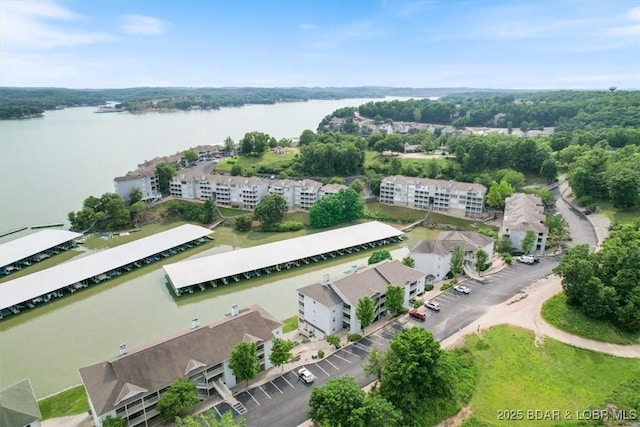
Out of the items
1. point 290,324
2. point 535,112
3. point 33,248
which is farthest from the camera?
point 535,112

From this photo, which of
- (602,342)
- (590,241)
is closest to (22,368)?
(602,342)

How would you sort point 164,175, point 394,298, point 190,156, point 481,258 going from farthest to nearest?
point 190,156 → point 164,175 → point 481,258 → point 394,298

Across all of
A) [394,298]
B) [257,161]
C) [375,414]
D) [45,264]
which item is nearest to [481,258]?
[394,298]

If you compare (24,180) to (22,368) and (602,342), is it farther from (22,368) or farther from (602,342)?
(602,342)

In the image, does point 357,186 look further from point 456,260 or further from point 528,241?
point 456,260

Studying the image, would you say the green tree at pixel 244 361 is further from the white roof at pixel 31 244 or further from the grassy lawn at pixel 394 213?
the grassy lawn at pixel 394 213

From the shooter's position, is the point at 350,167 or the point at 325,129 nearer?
the point at 350,167

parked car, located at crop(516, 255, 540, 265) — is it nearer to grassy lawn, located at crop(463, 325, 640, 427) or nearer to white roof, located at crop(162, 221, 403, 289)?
grassy lawn, located at crop(463, 325, 640, 427)
